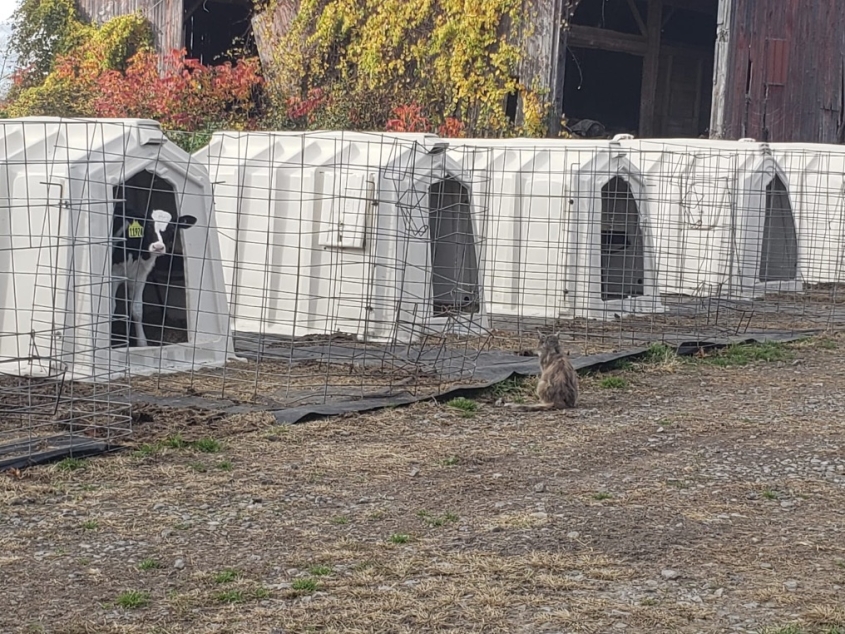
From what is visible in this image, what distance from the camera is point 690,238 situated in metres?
14.7

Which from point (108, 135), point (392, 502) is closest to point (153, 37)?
point (108, 135)

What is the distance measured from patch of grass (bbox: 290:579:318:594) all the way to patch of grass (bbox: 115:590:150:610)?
0.53 m

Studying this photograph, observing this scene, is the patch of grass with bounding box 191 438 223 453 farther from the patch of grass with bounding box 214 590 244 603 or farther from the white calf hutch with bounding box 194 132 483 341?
the white calf hutch with bounding box 194 132 483 341

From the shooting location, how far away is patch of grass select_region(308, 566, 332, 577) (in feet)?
16.3

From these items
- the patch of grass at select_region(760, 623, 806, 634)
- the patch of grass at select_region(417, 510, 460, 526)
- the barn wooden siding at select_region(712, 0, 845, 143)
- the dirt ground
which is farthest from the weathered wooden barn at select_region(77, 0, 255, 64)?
the patch of grass at select_region(760, 623, 806, 634)

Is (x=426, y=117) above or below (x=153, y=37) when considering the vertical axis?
below

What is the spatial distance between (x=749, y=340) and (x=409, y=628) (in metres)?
7.58

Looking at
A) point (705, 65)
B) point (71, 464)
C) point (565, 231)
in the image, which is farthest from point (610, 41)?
point (71, 464)

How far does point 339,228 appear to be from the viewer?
10711 mm

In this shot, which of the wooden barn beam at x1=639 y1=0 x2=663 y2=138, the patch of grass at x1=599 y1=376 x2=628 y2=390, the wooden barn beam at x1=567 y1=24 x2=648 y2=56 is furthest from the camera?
the wooden barn beam at x1=639 y1=0 x2=663 y2=138

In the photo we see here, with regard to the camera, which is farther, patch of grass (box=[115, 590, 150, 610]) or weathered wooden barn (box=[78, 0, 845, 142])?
weathered wooden barn (box=[78, 0, 845, 142])

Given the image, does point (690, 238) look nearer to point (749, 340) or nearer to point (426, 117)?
point (749, 340)

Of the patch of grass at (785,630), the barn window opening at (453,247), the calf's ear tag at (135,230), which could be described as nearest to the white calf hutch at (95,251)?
the calf's ear tag at (135,230)

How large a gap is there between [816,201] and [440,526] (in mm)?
12416
